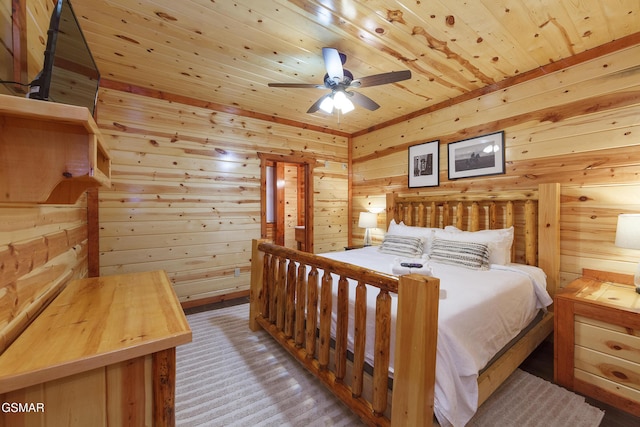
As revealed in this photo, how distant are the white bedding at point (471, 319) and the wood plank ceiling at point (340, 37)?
74.2 inches

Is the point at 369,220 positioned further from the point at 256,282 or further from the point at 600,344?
the point at 600,344

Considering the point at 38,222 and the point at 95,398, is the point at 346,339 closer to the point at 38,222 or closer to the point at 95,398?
the point at 95,398

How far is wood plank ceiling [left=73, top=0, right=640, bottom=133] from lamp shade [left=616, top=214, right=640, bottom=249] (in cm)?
143

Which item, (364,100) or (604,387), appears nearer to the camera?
(604,387)

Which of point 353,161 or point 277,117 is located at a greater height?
point 277,117

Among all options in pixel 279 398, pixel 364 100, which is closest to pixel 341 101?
pixel 364 100

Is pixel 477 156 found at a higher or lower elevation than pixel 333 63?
lower

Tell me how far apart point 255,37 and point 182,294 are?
9.58 feet

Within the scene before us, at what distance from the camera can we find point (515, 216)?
2.73 meters

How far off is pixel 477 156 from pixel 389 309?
252 centimetres

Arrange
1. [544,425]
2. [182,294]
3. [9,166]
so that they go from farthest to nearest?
[182,294], [544,425], [9,166]

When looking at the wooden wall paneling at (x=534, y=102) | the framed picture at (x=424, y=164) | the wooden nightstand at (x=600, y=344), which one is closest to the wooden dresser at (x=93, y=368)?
the wooden nightstand at (x=600, y=344)

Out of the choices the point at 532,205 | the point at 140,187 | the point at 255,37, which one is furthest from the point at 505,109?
the point at 140,187

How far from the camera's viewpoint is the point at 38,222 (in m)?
1.17
